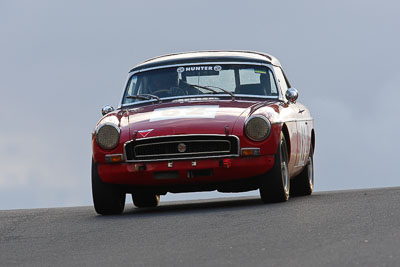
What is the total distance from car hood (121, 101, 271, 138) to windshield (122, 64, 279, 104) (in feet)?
2.42

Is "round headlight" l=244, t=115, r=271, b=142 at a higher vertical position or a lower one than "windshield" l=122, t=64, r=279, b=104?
lower

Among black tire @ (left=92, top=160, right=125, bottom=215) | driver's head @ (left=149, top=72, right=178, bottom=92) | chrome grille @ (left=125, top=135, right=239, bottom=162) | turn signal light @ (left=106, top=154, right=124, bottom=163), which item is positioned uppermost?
driver's head @ (left=149, top=72, right=178, bottom=92)

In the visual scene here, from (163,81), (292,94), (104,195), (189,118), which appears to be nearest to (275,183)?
(189,118)

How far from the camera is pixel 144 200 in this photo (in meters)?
13.0

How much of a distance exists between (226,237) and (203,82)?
4.70m

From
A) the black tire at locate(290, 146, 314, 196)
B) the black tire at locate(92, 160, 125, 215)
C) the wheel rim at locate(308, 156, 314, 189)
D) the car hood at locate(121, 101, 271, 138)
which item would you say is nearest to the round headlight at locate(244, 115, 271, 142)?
the car hood at locate(121, 101, 271, 138)

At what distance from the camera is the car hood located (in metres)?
9.99

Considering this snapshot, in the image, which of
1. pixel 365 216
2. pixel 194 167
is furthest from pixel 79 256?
pixel 194 167

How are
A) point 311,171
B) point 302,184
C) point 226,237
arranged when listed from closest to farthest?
point 226,237 → point 302,184 → point 311,171

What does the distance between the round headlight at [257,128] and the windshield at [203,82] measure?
155 cm

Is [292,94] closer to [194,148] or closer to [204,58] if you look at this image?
[204,58]

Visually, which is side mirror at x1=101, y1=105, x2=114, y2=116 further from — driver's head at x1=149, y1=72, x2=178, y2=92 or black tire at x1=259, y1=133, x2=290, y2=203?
black tire at x1=259, y1=133, x2=290, y2=203

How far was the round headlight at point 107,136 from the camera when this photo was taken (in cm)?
1020

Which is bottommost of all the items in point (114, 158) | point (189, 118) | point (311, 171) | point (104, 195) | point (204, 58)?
A: point (311, 171)
